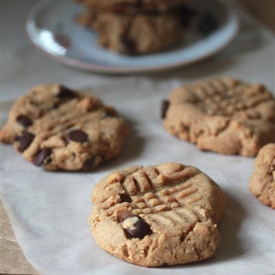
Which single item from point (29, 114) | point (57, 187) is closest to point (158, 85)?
point (29, 114)

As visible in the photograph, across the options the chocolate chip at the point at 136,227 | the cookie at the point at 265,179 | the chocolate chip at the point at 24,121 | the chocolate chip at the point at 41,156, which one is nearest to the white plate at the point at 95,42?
the chocolate chip at the point at 24,121

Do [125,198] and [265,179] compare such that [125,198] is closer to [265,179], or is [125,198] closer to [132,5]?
[265,179]

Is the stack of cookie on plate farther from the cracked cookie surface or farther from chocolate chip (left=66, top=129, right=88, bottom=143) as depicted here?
chocolate chip (left=66, top=129, right=88, bottom=143)

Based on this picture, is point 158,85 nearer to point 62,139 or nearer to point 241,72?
point 241,72

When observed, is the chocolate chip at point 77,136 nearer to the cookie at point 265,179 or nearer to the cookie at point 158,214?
the cookie at point 158,214

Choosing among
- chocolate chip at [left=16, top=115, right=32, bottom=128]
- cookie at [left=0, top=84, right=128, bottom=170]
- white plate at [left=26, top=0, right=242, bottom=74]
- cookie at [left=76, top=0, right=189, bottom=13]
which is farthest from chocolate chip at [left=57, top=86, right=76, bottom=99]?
cookie at [left=76, top=0, right=189, bottom=13]

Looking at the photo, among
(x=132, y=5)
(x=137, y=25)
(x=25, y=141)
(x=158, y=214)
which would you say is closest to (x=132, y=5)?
(x=132, y=5)
